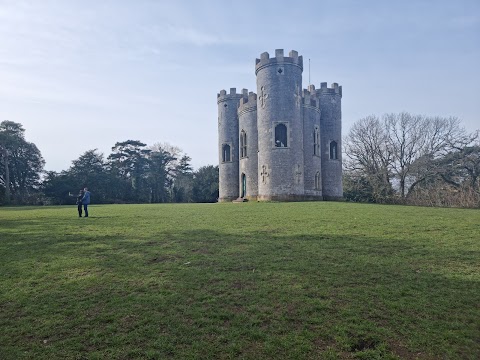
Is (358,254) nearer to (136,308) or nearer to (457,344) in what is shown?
(457,344)

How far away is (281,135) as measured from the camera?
104 feet

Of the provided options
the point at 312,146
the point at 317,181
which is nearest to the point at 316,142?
the point at 312,146

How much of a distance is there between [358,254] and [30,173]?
57.5m

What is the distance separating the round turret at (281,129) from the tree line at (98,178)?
20.8 m

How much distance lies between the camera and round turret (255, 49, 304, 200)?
1225 inches

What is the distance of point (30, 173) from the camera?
56.8m

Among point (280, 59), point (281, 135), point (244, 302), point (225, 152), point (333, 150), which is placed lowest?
point (244, 302)

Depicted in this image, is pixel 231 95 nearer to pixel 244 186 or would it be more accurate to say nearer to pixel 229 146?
pixel 229 146

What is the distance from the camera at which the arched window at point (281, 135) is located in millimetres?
31438

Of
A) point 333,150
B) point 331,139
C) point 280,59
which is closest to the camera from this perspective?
point 280,59

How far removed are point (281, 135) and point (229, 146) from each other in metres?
8.38

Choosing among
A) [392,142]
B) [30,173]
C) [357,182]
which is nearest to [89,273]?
[357,182]

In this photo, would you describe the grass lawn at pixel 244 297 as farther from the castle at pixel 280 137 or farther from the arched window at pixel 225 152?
the arched window at pixel 225 152

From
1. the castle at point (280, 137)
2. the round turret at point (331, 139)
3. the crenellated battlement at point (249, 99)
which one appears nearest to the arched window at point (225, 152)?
the castle at point (280, 137)
